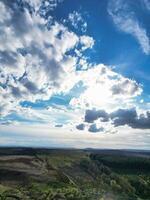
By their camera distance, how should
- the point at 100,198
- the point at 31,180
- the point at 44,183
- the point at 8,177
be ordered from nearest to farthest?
the point at 100,198 → the point at 44,183 → the point at 31,180 → the point at 8,177

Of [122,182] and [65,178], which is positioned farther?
[122,182]

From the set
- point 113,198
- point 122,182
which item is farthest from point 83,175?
point 113,198

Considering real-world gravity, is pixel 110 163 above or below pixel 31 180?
above

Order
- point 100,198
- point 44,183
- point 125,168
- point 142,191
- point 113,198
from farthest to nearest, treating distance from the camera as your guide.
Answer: point 125,168
point 142,191
point 44,183
point 113,198
point 100,198

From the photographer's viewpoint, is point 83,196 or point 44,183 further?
point 44,183

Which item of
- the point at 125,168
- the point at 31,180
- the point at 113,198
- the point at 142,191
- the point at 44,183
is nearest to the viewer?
the point at 113,198

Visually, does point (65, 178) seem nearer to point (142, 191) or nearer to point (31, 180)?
point (31, 180)

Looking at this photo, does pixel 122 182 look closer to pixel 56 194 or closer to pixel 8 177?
pixel 8 177

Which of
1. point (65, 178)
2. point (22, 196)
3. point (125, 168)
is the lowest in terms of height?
point (22, 196)

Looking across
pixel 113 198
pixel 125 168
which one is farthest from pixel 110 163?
pixel 113 198
